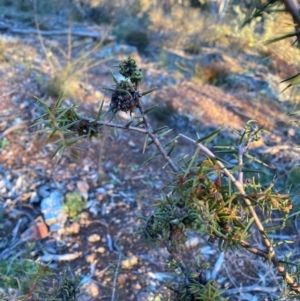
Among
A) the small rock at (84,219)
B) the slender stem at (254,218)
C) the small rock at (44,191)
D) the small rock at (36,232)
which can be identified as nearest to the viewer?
the slender stem at (254,218)

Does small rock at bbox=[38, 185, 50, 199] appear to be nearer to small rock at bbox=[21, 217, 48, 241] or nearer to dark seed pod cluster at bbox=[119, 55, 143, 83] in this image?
small rock at bbox=[21, 217, 48, 241]

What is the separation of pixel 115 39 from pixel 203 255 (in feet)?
17.4

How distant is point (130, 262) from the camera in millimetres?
2268

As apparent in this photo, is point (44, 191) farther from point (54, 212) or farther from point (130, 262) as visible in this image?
point (130, 262)

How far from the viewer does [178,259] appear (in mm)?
743

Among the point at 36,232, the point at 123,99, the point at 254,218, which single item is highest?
the point at 123,99

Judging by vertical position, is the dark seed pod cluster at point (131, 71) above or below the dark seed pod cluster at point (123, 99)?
above

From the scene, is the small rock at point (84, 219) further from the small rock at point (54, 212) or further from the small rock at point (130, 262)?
the small rock at point (130, 262)

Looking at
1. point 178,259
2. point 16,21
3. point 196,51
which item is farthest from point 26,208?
point 16,21

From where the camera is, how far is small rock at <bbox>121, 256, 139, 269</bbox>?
224 cm

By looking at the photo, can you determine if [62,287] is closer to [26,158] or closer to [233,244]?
[233,244]

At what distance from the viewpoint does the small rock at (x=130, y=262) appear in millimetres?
2236

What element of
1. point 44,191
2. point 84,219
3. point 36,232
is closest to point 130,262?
point 84,219

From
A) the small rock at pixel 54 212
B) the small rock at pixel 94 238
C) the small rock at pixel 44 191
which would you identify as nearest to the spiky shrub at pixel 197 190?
the small rock at pixel 94 238
